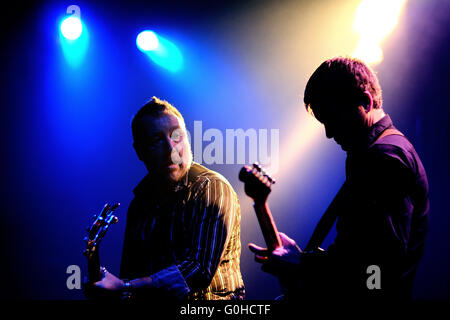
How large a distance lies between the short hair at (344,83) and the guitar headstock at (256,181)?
0.53m

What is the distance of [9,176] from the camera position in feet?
13.1

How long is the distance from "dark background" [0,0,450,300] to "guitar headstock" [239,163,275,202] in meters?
2.24

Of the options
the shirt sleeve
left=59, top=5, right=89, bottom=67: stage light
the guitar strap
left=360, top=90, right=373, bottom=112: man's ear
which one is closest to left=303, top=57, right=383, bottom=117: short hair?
left=360, top=90, right=373, bottom=112: man's ear

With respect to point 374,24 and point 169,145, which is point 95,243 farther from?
point 374,24

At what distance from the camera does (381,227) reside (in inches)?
48.6

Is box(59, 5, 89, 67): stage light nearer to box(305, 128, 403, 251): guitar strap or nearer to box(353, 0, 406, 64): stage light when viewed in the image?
box(353, 0, 406, 64): stage light

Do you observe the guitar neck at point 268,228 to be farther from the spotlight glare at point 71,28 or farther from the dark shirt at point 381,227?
the spotlight glare at point 71,28

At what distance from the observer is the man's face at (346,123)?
61.4 inches

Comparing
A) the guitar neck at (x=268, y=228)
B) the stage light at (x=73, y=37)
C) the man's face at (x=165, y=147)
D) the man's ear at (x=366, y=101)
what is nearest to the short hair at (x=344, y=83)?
the man's ear at (x=366, y=101)

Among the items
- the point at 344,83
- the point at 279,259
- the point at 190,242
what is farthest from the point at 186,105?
the point at 279,259

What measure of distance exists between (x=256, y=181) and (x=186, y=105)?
8.22 ft
